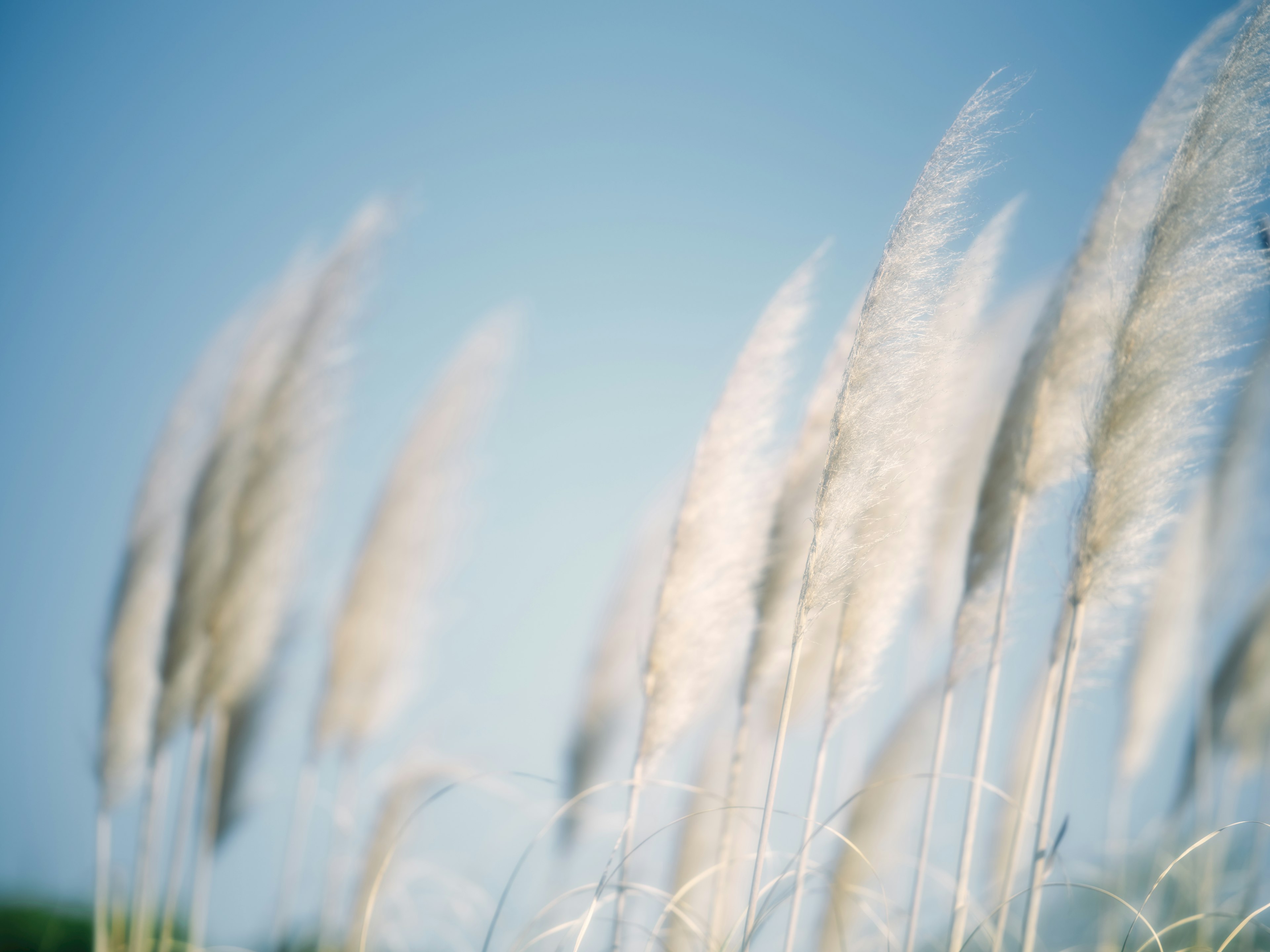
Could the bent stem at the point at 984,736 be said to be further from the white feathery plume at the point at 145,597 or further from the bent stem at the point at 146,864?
the white feathery plume at the point at 145,597

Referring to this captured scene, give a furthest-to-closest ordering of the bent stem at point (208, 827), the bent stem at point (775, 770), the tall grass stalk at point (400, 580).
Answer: the tall grass stalk at point (400, 580) → the bent stem at point (208, 827) → the bent stem at point (775, 770)

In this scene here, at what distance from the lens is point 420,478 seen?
2.04m

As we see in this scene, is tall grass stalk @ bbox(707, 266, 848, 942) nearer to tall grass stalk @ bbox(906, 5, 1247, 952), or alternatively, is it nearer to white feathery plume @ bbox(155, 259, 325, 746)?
tall grass stalk @ bbox(906, 5, 1247, 952)

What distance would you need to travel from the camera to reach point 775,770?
38.0 inches

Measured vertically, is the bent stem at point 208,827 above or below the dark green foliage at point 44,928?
above

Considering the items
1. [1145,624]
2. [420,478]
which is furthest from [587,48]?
[1145,624]

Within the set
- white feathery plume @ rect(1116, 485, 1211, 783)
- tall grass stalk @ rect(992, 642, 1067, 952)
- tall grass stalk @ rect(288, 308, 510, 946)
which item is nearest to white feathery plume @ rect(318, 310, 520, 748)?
tall grass stalk @ rect(288, 308, 510, 946)

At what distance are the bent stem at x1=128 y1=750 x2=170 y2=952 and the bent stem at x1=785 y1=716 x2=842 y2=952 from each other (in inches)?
59.8

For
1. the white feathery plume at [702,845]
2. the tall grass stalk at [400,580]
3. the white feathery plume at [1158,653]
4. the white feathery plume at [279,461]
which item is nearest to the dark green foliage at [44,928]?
the tall grass stalk at [400,580]

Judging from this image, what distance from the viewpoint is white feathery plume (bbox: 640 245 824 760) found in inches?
45.9

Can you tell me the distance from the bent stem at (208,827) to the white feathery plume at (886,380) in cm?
151

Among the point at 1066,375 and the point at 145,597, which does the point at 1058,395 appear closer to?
the point at 1066,375

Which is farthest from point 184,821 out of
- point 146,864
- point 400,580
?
Answer: point 400,580

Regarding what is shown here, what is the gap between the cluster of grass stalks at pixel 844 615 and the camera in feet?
3.42
